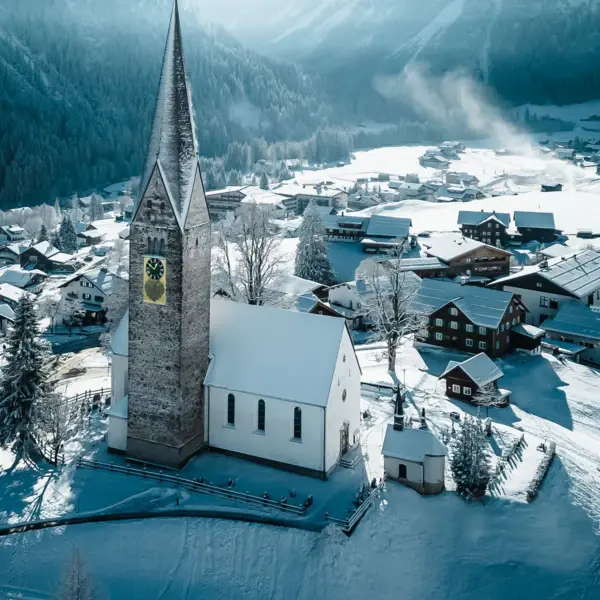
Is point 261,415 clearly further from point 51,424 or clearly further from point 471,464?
point 51,424

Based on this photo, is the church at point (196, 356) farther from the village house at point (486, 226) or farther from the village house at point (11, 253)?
the village house at point (11, 253)

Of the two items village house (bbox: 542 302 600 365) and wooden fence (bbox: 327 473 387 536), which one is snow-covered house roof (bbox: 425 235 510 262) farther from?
wooden fence (bbox: 327 473 387 536)

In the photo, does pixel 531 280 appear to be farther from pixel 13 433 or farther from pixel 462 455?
pixel 13 433

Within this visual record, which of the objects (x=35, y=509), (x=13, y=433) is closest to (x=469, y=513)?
(x=35, y=509)

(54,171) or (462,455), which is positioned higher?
(54,171)

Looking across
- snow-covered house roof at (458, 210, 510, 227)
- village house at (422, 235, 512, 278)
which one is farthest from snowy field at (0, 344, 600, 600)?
snow-covered house roof at (458, 210, 510, 227)

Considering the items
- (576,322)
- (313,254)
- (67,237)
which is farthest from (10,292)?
(576,322)
